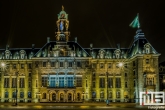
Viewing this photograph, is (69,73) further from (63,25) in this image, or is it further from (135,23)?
(135,23)

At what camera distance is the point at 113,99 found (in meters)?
93.0

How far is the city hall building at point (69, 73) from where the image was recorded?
90.5 m

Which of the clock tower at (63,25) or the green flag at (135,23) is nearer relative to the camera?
the green flag at (135,23)

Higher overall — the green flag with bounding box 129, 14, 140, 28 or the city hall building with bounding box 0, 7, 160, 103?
the green flag with bounding box 129, 14, 140, 28

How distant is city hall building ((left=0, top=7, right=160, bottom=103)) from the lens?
297 ft

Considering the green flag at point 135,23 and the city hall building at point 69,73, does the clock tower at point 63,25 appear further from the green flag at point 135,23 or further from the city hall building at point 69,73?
the green flag at point 135,23

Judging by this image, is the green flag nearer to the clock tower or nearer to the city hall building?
the city hall building

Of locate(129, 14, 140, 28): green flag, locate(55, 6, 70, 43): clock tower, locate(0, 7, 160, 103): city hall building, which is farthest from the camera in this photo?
locate(55, 6, 70, 43): clock tower

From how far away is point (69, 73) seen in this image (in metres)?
92.1

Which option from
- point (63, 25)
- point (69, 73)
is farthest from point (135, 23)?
point (69, 73)

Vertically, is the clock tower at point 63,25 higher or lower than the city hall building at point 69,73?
higher

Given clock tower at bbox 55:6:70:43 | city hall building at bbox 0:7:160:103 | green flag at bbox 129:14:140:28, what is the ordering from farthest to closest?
clock tower at bbox 55:6:70:43 < green flag at bbox 129:14:140:28 < city hall building at bbox 0:7:160:103

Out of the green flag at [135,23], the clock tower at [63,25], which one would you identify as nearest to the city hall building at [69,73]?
the clock tower at [63,25]

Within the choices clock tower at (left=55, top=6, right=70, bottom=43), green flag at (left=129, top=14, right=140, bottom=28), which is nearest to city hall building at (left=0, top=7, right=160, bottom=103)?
clock tower at (left=55, top=6, right=70, bottom=43)
